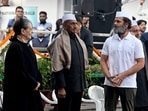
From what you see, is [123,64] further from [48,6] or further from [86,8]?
[48,6]

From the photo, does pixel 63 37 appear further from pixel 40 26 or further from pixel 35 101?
pixel 40 26

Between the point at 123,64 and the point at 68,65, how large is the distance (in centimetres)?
73

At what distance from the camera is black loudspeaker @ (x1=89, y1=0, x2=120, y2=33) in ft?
39.7

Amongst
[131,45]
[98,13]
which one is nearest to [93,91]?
[131,45]

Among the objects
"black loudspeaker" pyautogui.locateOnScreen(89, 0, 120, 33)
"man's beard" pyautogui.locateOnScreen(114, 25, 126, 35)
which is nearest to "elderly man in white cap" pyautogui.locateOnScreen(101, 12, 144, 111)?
"man's beard" pyautogui.locateOnScreen(114, 25, 126, 35)

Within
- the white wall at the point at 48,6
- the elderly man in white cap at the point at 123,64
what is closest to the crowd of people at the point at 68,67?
the elderly man in white cap at the point at 123,64

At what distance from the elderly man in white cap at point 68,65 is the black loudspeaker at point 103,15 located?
17.1 feet

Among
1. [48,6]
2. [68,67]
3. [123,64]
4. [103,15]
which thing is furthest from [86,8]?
[48,6]

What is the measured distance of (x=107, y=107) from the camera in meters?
6.96

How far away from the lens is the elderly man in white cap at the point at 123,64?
6758 millimetres

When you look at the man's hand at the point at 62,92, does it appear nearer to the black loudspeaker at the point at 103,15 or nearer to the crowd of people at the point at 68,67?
the crowd of people at the point at 68,67

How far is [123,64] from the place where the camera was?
679 centimetres

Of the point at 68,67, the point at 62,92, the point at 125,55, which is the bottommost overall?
the point at 62,92

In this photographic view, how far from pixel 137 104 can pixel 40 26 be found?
559cm
